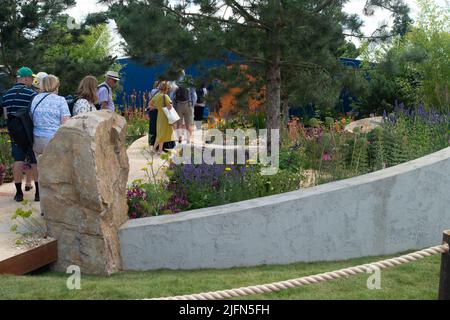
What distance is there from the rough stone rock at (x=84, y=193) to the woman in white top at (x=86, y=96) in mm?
1100

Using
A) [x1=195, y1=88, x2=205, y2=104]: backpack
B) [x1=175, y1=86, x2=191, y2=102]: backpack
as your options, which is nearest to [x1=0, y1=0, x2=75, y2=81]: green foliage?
[x1=175, y1=86, x2=191, y2=102]: backpack

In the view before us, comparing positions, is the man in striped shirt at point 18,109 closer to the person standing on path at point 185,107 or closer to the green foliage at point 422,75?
the person standing on path at point 185,107

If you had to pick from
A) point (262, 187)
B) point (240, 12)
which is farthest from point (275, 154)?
point (240, 12)

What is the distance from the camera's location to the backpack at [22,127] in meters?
6.45

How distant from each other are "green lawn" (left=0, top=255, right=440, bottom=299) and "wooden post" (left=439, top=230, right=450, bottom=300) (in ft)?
1.46

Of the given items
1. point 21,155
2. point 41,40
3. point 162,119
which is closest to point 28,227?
point 21,155

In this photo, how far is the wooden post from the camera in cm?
379

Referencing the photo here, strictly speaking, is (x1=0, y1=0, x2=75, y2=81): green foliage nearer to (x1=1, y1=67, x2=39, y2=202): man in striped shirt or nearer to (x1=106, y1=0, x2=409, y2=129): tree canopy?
(x1=106, y1=0, x2=409, y2=129): tree canopy

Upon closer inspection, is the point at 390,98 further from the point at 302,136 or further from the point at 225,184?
the point at 225,184

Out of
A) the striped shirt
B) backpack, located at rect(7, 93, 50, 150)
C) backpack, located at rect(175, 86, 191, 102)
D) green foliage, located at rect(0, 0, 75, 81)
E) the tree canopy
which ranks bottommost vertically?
backpack, located at rect(7, 93, 50, 150)

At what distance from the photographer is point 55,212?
5594 mm

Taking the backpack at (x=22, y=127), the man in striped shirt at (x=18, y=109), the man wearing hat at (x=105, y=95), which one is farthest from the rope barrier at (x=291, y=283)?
the man wearing hat at (x=105, y=95)

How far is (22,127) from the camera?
646 centimetres

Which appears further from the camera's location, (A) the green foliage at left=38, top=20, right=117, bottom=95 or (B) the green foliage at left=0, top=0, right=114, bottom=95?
(A) the green foliage at left=38, top=20, right=117, bottom=95
